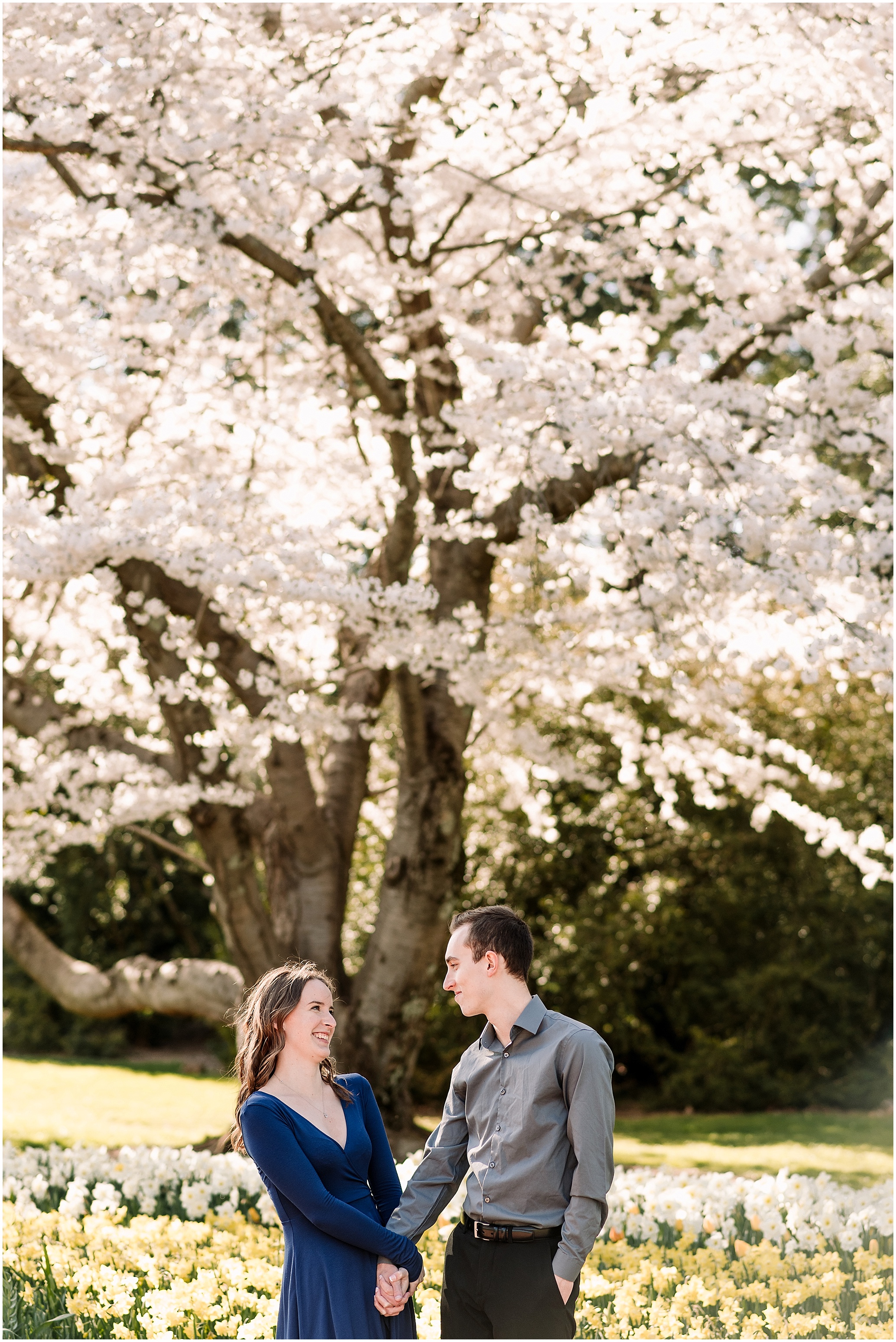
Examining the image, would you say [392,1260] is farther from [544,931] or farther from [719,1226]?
[544,931]

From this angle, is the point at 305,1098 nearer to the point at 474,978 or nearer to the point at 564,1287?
the point at 474,978

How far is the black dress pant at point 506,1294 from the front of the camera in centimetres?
226

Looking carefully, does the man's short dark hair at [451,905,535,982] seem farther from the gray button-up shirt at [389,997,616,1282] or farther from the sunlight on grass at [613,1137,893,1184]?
the sunlight on grass at [613,1137,893,1184]

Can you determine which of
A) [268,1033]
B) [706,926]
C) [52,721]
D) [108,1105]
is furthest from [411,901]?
[108,1105]

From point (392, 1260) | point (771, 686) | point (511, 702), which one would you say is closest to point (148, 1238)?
point (392, 1260)

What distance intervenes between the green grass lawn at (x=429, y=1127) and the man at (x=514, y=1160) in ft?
15.7

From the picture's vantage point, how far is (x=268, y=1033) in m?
2.46

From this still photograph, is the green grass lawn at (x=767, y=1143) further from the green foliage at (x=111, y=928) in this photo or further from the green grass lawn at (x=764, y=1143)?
the green foliage at (x=111, y=928)

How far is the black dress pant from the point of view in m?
2.26

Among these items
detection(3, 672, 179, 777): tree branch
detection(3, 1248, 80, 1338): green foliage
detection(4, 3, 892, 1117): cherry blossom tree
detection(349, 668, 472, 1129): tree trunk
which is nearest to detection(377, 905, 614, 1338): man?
detection(3, 1248, 80, 1338): green foliage

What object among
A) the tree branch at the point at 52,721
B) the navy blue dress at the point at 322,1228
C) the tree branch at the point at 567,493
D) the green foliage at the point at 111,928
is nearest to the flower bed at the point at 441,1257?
the navy blue dress at the point at 322,1228

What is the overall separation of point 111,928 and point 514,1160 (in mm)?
12640

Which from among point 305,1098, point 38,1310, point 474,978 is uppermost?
point 474,978

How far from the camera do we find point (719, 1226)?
4.12 metres
